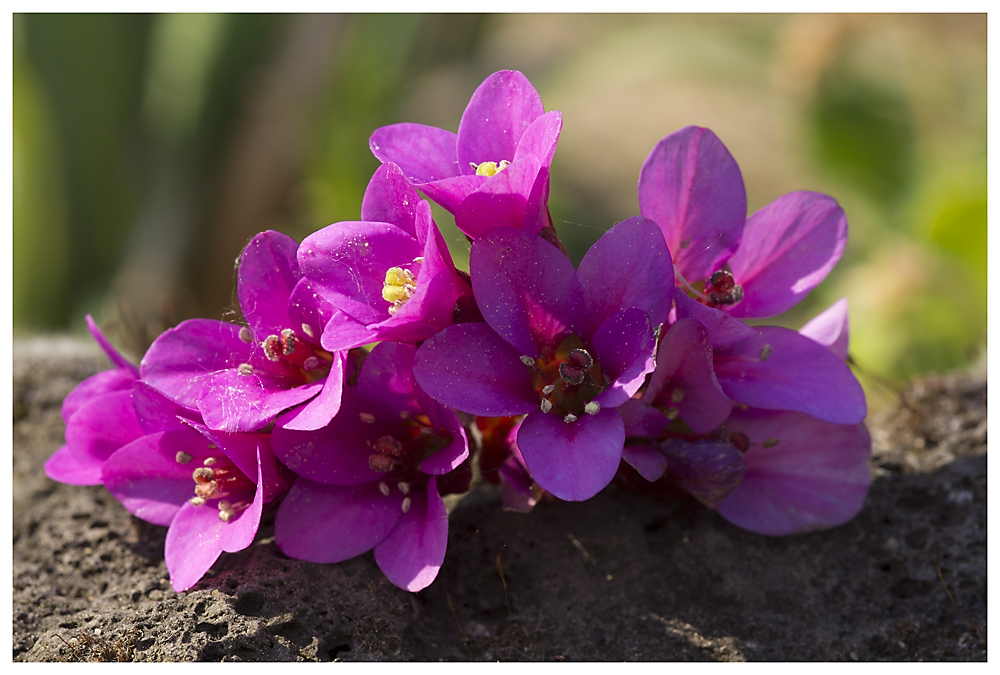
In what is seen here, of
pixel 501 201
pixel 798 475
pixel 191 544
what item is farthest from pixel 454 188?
pixel 798 475

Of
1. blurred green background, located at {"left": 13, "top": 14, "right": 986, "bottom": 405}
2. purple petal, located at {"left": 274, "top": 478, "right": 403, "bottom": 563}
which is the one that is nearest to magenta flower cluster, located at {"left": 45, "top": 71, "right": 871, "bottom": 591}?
purple petal, located at {"left": 274, "top": 478, "right": 403, "bottom": 563}

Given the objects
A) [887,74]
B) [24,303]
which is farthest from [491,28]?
[24,303]

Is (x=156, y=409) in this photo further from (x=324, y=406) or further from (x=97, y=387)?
(x=324, y=406)

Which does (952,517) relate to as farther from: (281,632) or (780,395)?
(281,632)

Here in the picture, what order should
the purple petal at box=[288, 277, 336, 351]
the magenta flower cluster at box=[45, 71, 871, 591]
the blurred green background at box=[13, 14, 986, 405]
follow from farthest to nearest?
the blurred green background at box=[13, 14, 986, 405] → the purple petal at box=[288, 277, 336, 351] → the magenta flower cluster at box=[45, 71, 871, 591]

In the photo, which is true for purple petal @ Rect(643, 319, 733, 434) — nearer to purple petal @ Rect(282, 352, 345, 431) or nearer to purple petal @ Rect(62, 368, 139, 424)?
purple petal @ Rect(282, 352, 345, 431)

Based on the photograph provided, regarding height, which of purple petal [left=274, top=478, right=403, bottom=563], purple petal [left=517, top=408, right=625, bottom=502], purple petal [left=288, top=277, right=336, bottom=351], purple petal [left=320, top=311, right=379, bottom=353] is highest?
purple petal [left=320, top=311, right=379, bottom=353]

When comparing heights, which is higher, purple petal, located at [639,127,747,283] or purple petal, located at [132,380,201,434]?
purple petal, located at [639,127,747,283]
